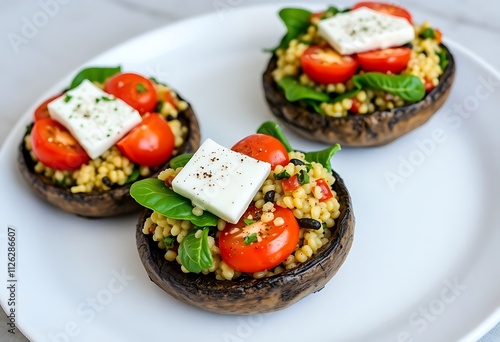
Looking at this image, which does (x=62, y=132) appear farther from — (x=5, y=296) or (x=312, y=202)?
(x=312, y=202)

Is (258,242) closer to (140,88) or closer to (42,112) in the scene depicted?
(140,88)

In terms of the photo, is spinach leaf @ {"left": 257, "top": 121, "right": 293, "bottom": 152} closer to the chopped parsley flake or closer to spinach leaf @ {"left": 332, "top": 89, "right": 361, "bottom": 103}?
spinach leaf @ {"left": 332, "top": 89, "right": 361, "bottom": 103}

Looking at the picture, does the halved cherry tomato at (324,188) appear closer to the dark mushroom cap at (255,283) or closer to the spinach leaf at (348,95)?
the dark mushroom cap at (255,283)

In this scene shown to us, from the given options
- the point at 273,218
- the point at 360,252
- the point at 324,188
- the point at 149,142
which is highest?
the point at 149,142

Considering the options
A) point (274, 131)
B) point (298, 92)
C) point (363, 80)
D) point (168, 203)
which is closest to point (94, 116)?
point (168, 203)

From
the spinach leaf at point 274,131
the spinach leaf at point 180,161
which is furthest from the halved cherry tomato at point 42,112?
the spinach leaf at point 274,131
